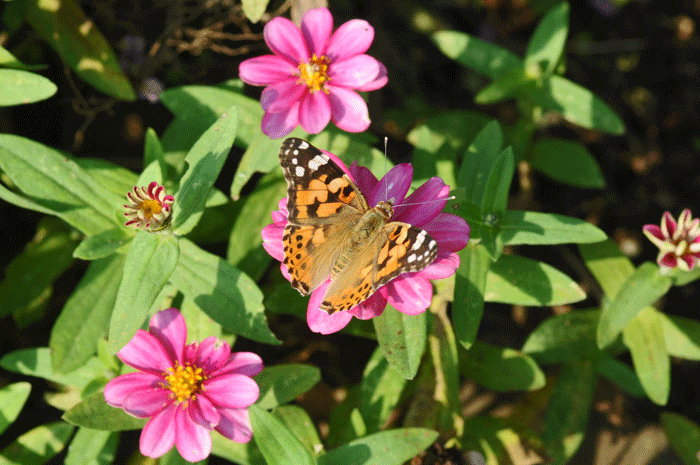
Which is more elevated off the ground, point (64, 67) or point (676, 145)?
point (64, 67)

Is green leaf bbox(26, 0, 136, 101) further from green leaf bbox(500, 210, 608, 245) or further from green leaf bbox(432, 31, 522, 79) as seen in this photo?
green leaf bbox(500, 210, 608, 245)

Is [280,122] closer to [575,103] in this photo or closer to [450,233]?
[450,233]

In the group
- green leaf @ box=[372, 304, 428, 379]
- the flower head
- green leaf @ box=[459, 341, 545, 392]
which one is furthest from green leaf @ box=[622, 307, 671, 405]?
the flower head

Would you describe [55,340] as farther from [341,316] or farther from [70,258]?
[341,316]

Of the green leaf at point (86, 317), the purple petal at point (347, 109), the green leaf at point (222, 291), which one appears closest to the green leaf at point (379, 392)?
the green leaf at point (222, 291)

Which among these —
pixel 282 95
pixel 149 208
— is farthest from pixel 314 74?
pixel 149 208

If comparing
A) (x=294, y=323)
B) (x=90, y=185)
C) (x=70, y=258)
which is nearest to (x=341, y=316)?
(x=90, y=185)
